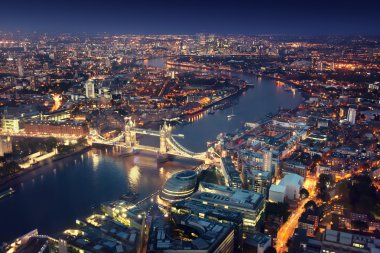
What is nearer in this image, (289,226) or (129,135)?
(289,226)

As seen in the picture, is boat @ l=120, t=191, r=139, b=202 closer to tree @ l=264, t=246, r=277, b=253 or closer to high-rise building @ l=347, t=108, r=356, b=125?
tree @ l=264, t=246, r=277, b=253

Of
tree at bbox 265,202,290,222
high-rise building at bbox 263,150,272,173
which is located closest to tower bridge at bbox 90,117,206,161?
high-rise building at bbox 263,150,272,173

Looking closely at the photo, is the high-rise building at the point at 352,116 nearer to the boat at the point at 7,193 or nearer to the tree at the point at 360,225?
the tree at the point at 360,225

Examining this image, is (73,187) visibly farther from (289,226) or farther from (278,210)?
(289,226)

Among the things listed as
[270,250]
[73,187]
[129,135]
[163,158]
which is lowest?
[73,187]

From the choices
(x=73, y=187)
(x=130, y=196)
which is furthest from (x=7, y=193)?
(x=130, y=196)

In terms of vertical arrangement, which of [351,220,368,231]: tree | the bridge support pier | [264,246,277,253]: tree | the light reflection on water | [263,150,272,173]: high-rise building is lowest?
the light reflection on water

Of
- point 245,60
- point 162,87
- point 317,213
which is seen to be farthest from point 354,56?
point 317,213

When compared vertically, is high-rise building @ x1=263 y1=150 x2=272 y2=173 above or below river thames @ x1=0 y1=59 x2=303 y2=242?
above
